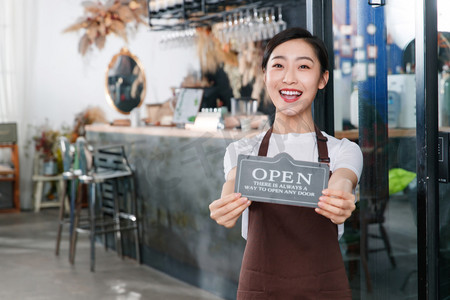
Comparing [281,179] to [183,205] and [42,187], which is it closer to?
[183,205]

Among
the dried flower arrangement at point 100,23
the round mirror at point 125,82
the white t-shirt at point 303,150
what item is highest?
the dried flower arrangement at point 100,23

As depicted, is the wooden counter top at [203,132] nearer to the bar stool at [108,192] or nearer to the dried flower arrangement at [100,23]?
the bar stool at [108,192]

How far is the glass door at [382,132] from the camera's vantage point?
6.04 ft

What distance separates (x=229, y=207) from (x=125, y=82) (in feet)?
20.7

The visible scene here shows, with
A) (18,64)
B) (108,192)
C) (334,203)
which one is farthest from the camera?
(18,64)

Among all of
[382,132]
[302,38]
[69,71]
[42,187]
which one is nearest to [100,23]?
[69,71]

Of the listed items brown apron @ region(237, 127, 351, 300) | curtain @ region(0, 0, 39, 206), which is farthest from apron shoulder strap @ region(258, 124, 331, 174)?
curtain @ region(0, 0, 39, 206)

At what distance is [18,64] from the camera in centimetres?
768

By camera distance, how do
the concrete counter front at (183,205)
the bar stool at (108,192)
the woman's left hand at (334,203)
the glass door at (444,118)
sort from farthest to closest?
1. the bar stool at (108,192)
2. the concrete counter front at (183,205)
3. the glass door at (444,118)
4. the woman's left hand at (334,203)

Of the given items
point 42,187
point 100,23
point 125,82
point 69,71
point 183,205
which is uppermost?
point 100,23

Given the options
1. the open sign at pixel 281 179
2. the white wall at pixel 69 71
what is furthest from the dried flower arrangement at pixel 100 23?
the open sign at pixel 281 179

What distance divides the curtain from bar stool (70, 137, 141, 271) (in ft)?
9.09

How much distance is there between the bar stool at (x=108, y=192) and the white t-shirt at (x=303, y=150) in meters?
3.22

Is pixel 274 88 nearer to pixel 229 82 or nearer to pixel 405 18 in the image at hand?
pixel 405 18
